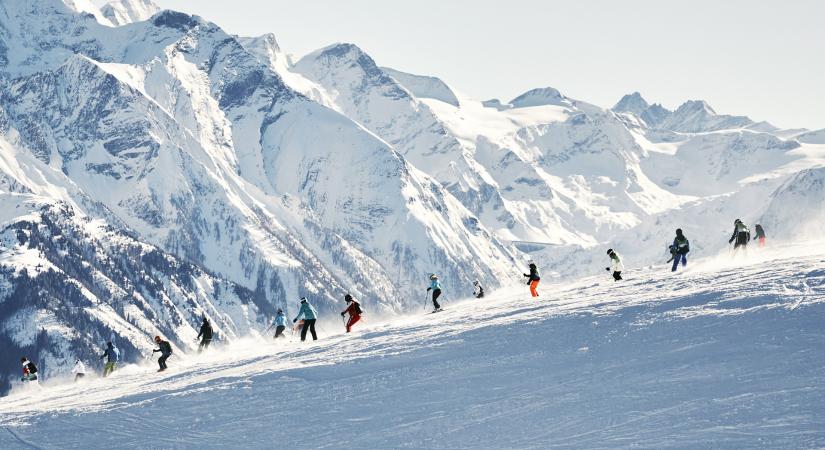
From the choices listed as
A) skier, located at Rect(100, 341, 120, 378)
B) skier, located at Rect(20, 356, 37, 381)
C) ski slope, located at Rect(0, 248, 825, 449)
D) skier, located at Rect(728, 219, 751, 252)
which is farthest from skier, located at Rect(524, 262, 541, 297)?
skier, located at Rect(20, 356, 37, 381)

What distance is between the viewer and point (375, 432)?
31.9m

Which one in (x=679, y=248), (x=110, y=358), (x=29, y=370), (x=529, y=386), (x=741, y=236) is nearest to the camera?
(x=529, y=386)

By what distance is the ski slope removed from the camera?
96.3 feet

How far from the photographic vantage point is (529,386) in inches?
1320

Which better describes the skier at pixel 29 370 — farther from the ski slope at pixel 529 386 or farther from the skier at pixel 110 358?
the ski slope at pixel 529 386

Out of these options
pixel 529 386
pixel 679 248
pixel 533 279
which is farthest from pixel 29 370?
pixel 529 386

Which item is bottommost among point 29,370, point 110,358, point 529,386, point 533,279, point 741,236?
point 529,386

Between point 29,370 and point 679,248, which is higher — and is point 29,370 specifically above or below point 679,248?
below

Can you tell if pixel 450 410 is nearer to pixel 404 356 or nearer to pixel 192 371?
pixel 404 356

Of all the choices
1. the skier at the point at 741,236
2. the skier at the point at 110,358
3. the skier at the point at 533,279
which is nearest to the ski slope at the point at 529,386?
the skier at the point at 533,279

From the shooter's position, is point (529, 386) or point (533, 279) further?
point (533, 279)

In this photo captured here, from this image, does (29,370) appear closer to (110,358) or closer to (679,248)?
(110,358)

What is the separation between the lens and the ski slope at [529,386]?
2936cm

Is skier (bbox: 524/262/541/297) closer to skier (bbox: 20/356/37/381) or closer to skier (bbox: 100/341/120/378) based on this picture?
skier (bbox: 100/341/120/378)
